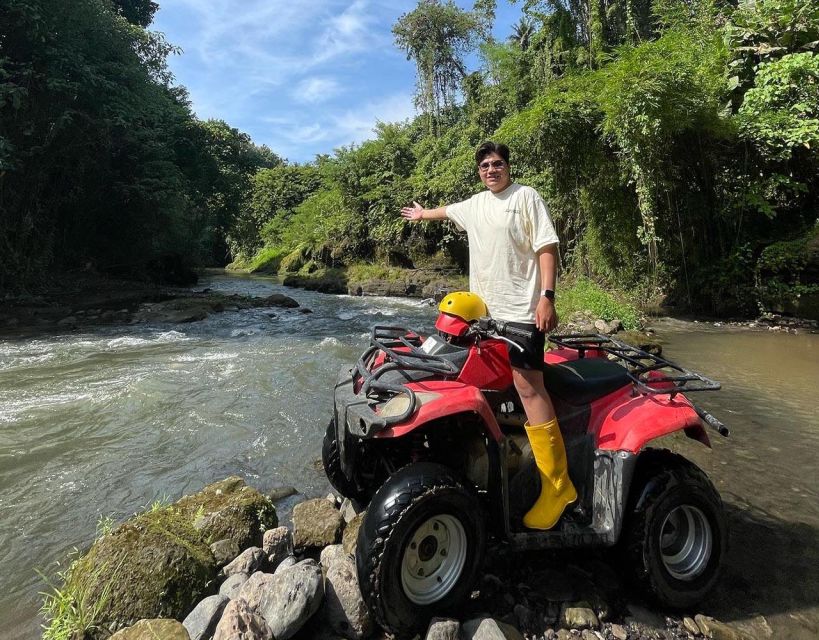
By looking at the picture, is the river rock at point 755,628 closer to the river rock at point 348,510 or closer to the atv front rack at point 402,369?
the atv front rack at point 402,369

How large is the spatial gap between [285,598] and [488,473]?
107 cm

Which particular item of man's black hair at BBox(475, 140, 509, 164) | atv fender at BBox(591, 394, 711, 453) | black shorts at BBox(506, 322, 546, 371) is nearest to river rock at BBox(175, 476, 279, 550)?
black shorts at BBox(506, 322, 546, 371)

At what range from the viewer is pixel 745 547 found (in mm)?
2955

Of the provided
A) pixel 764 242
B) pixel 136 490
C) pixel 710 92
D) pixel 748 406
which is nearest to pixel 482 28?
pixel 710 92

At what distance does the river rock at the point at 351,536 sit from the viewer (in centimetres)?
264

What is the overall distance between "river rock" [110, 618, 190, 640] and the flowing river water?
0.83m

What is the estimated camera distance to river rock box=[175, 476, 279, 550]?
9.48 feet

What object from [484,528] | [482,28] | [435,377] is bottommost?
[484,528]

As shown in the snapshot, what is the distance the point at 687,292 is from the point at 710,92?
448 cm

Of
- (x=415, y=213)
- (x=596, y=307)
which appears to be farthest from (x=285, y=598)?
(x=596, y=307)

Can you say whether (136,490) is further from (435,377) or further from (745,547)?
(745,547)

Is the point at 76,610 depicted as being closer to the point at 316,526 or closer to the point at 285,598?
the point at 285,598

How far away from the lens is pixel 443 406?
2.18 metres

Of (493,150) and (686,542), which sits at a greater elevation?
(493,150)
